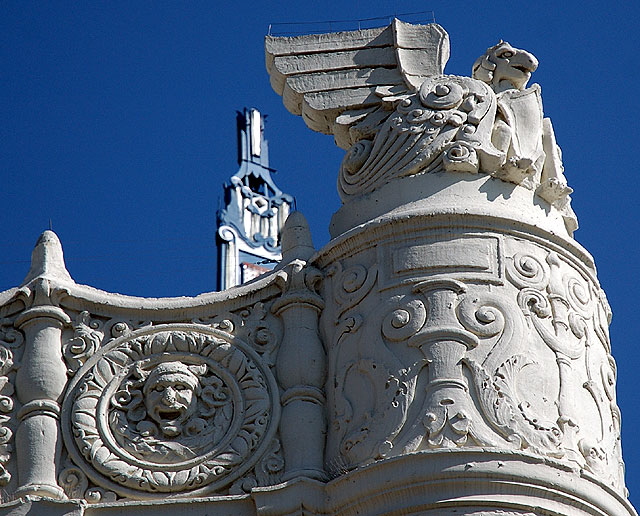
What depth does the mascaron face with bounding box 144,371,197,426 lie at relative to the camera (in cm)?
1691

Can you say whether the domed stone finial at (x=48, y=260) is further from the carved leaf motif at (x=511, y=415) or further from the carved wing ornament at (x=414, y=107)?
the carved leaf motif at (x=511, y=415)

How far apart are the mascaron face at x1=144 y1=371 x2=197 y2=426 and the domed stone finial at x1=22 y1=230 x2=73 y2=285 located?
1411 mm

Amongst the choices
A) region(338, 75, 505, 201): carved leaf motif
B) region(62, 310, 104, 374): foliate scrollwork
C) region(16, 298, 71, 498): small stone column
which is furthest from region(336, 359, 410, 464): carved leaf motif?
region(16, 298, 71, 498): small stone column

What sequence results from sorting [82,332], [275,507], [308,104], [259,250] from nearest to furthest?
[275,507] < [82,332] < [308,104] < [259,250]

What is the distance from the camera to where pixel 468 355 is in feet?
54.0

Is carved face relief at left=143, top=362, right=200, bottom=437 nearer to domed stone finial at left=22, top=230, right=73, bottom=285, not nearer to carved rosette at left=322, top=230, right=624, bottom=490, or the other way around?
carved rosette at left=322, top=230, right=624, bottom=490

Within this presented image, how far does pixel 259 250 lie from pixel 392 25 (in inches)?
558

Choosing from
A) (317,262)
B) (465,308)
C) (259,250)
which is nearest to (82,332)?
(317,262)

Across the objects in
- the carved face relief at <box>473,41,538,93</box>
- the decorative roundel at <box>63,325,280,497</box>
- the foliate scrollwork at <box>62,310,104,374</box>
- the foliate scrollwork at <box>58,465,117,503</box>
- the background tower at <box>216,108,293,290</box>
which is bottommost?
the foliate scrollwork at <box>58,465,117,503</box>

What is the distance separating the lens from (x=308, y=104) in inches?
734

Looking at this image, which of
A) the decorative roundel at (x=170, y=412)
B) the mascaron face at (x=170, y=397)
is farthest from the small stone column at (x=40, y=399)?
the mascaron face at (x=170, y=397)

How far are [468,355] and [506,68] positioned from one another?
11.2 ft

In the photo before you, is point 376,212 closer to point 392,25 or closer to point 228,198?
point 392,25

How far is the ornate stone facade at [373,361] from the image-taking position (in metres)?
16.1
